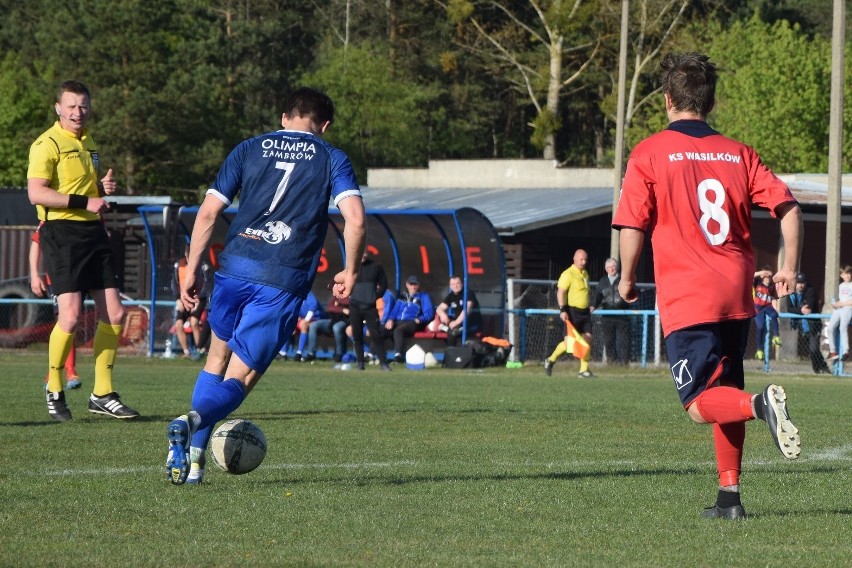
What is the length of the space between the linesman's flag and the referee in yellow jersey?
1198 centimetres

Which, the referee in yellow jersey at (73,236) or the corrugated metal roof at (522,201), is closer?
the referee in yellow jersey at (73,236)

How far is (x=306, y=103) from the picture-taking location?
745 cm

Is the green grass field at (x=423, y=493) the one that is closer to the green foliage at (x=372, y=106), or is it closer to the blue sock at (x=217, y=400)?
the blue sock at (x=217, y=400)

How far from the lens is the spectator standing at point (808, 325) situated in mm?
24859

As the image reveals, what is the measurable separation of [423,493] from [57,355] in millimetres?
4411

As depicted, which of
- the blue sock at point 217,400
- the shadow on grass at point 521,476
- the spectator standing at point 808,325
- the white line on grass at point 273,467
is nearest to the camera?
the blue sock at point 217,400

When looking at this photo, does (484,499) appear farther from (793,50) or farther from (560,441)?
(793,50)

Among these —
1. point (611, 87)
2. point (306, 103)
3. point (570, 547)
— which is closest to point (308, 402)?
point (306, 103)

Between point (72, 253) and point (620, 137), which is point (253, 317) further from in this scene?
point (620, 137)

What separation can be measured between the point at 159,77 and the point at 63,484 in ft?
173

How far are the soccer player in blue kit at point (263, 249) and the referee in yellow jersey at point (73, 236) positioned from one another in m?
3.20

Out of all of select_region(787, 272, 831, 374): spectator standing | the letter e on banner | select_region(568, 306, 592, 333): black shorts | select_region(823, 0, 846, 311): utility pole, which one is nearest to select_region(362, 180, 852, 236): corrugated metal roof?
select_region(823, 0, 846, 311): utility pole

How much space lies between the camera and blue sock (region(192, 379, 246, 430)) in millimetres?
7154

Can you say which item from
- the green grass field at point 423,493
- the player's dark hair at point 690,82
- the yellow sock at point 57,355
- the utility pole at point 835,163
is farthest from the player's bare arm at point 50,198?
the utility pole at point 835,163
